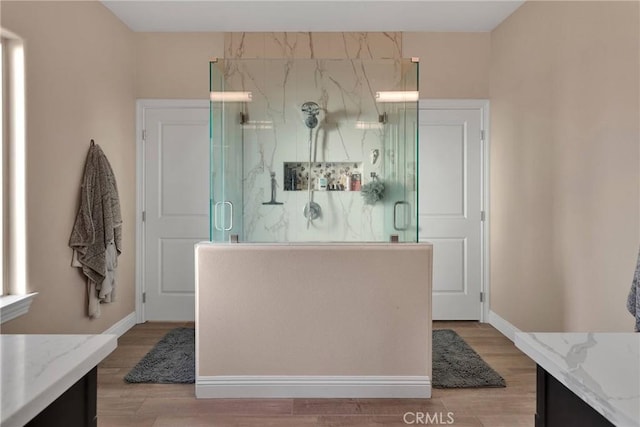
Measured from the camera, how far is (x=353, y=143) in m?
2.82

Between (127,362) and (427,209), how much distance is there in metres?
2.76

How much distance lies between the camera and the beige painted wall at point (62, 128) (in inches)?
105

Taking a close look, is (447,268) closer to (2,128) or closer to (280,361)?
(280,361)

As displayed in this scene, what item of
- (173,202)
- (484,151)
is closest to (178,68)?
(173,202)

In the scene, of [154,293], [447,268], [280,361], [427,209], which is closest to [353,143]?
[280,361]

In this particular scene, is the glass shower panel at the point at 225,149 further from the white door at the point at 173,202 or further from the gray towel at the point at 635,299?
the gray towel at the point at 635,299

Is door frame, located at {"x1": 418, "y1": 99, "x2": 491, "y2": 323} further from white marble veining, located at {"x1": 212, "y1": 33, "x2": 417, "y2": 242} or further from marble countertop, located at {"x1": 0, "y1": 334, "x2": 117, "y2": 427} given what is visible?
marble countertop, located at {"x1": 0, "y1": 334, "x2": 117, "y2": 427}

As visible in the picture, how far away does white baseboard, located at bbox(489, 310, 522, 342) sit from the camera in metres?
3.86

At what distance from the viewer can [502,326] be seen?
4.07 metres

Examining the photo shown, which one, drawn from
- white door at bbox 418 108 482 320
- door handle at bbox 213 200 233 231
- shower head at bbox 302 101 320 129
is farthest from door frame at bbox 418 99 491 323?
door handle at bbox 213 200 233 231

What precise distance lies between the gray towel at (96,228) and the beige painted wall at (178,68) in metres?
1.10

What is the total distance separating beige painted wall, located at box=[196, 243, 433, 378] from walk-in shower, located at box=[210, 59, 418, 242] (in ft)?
0.64

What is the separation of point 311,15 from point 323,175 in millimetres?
1772

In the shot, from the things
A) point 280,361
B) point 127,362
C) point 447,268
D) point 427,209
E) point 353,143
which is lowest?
point 127,362
